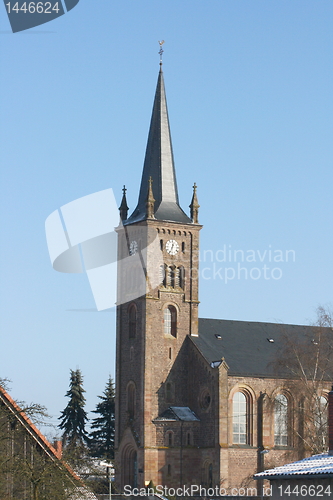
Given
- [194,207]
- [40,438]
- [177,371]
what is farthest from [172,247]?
[40,438]

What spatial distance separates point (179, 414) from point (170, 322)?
655 cm

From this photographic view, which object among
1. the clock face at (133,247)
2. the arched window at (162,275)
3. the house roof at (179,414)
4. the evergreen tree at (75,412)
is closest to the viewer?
the house roof at (179,414)

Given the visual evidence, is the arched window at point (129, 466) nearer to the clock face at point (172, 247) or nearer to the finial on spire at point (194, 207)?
the clock face at point (172, 247)

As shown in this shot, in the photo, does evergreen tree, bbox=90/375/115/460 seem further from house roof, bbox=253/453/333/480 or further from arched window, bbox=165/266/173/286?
house roof, bbox=253/453/333/480

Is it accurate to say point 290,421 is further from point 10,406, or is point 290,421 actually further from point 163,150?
point 10,406

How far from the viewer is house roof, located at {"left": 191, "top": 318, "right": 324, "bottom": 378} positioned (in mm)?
68000

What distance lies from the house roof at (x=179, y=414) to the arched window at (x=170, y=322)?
514cm

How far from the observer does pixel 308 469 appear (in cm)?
3192

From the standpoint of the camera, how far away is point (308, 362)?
62469 mm

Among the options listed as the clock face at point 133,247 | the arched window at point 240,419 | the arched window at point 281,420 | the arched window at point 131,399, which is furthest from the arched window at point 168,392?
the clock face at point 133,247

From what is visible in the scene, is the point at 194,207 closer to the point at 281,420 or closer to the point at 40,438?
the point at 281,420

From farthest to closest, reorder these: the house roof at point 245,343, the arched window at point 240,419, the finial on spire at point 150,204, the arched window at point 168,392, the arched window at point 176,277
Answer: the arched window at point 176,277 → the finial on spire at point 150,204 → the house roof at point 245,343 → the arched window at point 168,392 → the arched window at point 240,419

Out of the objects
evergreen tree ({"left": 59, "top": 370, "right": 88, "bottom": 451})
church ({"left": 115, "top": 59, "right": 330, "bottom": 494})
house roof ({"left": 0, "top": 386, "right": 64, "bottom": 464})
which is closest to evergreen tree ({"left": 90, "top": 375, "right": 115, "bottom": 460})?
evergreen tree ({"left": 59, "top": 370, "right": 88, "bottom": 451})

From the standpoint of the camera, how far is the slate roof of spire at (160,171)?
232 feet
